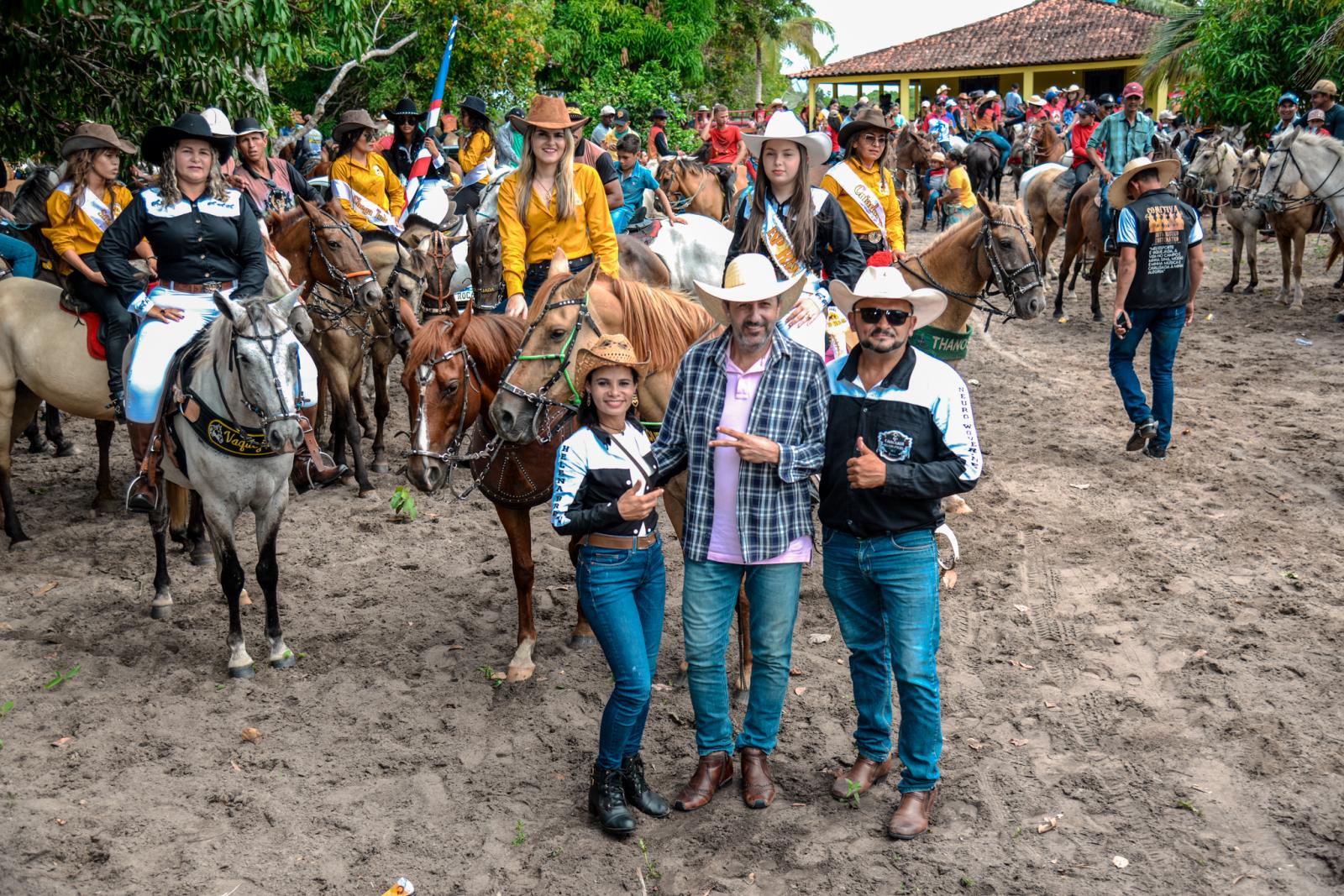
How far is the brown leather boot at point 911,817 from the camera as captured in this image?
4609 millimetres

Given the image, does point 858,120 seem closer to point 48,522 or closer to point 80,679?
point 80,679

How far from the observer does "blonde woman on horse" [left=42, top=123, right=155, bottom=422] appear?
7.66 meters

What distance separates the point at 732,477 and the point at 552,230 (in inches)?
111

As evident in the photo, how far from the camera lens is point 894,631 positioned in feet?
14.7

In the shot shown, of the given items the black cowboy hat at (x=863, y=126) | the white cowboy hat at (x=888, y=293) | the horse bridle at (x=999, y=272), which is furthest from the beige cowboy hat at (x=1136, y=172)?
the white cowboy hat at (x=888, y=293)

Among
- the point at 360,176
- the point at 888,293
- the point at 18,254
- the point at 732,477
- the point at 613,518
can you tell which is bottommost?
the point at 613,518

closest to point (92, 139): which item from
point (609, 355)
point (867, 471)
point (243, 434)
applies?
point (243, 434)

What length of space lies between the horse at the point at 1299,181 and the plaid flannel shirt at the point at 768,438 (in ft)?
40.5

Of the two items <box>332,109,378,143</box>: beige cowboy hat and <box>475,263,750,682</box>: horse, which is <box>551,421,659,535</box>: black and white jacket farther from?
<box>332,109,378,143</box>: beige cowboy hat

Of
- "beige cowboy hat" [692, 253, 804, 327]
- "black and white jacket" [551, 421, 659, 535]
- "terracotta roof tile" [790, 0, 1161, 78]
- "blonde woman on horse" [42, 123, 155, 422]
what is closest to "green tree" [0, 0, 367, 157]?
"blonde woman on horse" [42, 123, 155, 422]

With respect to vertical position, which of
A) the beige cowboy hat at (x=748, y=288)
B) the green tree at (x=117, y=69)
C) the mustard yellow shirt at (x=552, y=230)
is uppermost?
the green tree at (x=117, y=69)

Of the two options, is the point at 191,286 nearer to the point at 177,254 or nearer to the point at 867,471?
the point at 177,254

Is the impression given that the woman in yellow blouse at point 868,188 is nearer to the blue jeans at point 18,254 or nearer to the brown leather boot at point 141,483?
the brown leather boot at point 141,483

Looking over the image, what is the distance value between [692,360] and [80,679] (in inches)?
165
